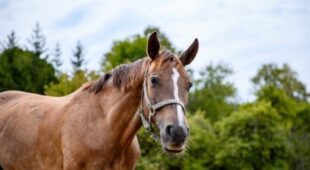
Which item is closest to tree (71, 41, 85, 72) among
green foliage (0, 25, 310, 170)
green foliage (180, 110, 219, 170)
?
green foliage (0, 25, 310, 170)

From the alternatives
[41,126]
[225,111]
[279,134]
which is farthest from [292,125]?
[41,126]

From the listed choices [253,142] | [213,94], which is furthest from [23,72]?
[213,94]

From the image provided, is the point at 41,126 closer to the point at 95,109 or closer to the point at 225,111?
the point at 95,109

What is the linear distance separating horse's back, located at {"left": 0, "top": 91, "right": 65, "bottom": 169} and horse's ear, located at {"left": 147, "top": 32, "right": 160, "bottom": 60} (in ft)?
4.64

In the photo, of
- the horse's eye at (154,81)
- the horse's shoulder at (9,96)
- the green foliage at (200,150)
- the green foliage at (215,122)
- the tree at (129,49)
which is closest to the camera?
the horse's eye at (154,81)

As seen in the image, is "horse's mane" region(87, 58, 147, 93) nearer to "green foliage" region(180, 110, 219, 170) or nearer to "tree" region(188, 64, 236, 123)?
"green foliage" region(180, 110, 219, 170)

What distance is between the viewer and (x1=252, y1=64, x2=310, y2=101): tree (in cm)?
5541

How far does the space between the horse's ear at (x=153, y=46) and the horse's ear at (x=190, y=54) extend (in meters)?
0.31

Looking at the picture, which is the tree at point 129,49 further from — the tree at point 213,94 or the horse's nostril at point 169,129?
the horse's nostril at point 169,129

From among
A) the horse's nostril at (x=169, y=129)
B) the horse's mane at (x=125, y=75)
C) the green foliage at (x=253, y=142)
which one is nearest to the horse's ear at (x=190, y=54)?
the horse's mane at (x=125, y=75)

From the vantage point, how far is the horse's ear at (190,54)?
5.13 meters

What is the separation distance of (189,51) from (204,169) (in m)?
21.0

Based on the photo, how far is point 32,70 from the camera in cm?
3519

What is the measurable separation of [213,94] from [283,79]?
8.19 meters
